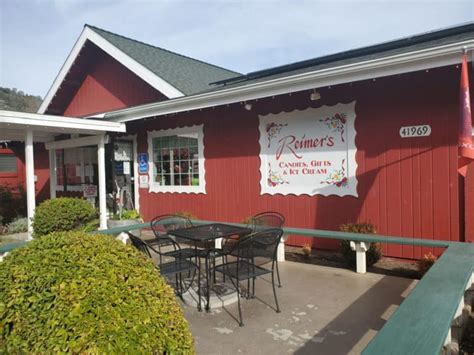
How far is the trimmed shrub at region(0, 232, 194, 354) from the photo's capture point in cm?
154

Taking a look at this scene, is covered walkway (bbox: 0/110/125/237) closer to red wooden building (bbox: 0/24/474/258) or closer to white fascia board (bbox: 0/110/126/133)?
white fascia board (bbox: 0/110/126/133)

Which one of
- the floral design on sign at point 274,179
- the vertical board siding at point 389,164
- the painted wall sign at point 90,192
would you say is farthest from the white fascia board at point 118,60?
the floral design on sign at point 274,179

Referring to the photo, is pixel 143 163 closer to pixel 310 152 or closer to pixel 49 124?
pixel 49 124

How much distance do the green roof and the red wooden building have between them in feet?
0.20

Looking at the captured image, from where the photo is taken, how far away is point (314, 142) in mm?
5977

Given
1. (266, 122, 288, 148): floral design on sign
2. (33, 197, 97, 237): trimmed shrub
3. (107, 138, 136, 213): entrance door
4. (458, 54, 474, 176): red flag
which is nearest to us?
(458, 54, 474, 176): red flag

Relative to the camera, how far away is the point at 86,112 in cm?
1084

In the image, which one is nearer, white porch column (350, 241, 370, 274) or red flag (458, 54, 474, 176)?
red flag (458, 54, 474, 176)

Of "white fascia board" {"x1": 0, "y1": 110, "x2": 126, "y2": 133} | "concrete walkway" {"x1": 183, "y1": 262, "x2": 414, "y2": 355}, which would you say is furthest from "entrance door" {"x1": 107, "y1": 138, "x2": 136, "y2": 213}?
"concrete walkway" {"x1": 183, "y1": 262, "x2": 414, "y2": 355}

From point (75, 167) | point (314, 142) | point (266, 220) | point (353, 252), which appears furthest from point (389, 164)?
point (75, 167)

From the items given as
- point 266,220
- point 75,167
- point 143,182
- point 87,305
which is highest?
point 75,167

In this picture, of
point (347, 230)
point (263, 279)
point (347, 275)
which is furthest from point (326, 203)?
point (263, 279)

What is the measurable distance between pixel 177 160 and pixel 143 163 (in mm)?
1103

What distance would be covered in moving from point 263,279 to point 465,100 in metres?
3.19
